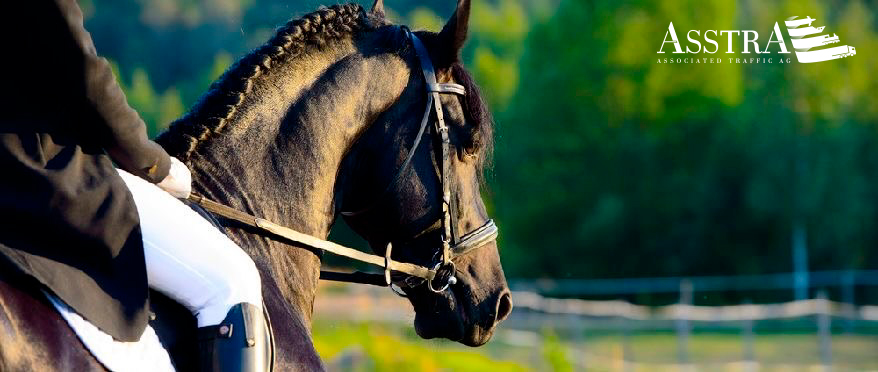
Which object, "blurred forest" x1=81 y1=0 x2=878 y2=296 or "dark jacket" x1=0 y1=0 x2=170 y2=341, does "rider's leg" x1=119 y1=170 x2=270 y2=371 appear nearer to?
"dark jacket" x1=0 y1=0 x2=170 y2=341

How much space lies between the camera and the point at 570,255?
150ft

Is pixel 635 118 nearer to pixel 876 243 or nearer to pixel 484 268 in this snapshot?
pixel 876 243

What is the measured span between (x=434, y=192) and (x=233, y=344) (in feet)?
3.79

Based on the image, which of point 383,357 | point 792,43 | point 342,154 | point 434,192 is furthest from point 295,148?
point 792,43

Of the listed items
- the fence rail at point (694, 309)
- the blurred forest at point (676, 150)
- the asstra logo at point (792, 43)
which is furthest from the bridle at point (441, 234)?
the blurred forest at point (676, 150)

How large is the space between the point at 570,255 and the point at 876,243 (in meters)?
11.0

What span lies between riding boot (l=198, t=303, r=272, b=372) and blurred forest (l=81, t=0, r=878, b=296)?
34.9 metres

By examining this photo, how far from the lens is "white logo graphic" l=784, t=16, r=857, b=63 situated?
3762 cm

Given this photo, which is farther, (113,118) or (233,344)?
(233,344)

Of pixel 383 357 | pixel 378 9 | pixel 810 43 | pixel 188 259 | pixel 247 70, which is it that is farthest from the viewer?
pixel 810 43

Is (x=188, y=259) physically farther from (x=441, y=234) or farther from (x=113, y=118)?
(x=441, y=234)

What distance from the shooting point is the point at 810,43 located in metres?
38.2

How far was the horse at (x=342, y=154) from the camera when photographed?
3.57m

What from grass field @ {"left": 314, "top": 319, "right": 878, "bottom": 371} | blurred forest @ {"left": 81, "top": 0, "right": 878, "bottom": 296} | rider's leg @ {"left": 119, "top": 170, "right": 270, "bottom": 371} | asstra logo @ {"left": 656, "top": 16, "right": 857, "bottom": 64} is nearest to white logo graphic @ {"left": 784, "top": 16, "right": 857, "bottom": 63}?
asstra logo @ {"left": 656, "top": 16, "right": 857, "bottom": 64}
